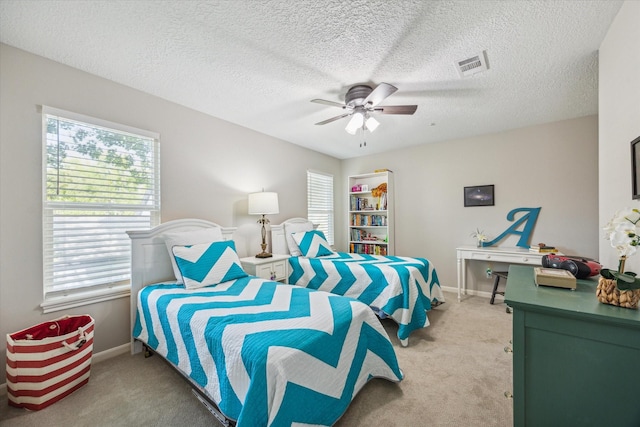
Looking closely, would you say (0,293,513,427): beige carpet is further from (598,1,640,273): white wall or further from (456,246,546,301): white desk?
(456,246,546,301): white desk

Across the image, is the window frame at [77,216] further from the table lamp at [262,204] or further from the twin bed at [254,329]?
the table lamp at [262,204]

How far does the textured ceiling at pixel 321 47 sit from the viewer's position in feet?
5.01

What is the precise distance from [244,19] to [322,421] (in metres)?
2.38

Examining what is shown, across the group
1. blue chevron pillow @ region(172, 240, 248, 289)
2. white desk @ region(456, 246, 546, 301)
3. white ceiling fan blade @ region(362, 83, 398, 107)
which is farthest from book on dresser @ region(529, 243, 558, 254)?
blue chevron pillow @ region(172, 240, 248, 289)

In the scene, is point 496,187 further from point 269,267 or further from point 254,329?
point 254,329

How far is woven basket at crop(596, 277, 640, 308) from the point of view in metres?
0.99

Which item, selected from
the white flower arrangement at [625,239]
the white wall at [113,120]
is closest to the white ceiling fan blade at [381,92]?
the white flower arrangement at [625,239]

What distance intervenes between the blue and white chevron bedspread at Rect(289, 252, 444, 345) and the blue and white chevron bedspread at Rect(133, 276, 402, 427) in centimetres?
74

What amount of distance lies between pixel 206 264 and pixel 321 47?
2.02 metres

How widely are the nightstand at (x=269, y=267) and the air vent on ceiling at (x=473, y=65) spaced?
268 cm

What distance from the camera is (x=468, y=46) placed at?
1840mm

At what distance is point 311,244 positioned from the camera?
3.69 metres

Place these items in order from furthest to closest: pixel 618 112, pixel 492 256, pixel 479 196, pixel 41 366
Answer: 1. pixel 479 196
2. pixel 492 256
3. pixel 41 366
4. pixel 618 112

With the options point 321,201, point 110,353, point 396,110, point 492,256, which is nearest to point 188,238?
point 110,353
